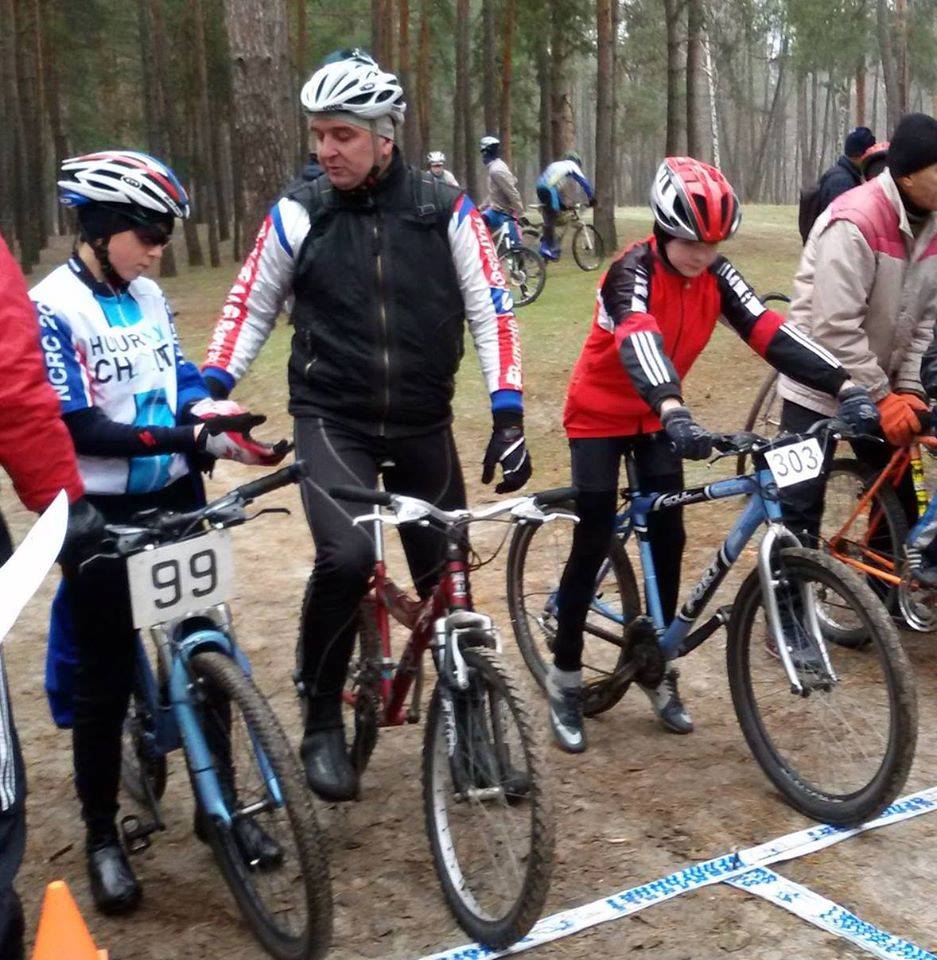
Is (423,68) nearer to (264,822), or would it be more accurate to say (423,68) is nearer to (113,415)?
(113,415)

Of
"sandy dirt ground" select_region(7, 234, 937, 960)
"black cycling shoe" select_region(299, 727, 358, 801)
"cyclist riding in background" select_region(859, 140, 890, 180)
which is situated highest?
"cyclist riding in background" select_region(859, 140, 890, 180)

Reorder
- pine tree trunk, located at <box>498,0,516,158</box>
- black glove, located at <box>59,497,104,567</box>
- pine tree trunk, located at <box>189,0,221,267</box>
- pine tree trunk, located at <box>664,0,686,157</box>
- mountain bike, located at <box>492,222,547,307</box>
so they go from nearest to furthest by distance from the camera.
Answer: black glove, located at <box>59,497,104,567</box>
mountain bike, located at <box>492,222,547,307</box>
pine tree trunk, located at <box>664,0,686,157</box>
pine tree trunk, located at <box>189,0,221,267</box>
pine tree trunk, located at <box>498,0,516,158</box>

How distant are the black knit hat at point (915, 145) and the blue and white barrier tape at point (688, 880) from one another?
2.38m

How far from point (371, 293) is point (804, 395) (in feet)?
7.06

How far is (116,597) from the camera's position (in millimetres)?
3729

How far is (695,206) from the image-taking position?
420 centimetres

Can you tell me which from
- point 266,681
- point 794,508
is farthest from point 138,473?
point 794,508

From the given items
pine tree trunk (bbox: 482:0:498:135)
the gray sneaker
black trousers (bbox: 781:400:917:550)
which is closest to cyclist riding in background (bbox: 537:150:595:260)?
pine tree trunk (bbox: 482:0:498:135)

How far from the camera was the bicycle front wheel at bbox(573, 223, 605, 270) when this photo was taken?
20797mm

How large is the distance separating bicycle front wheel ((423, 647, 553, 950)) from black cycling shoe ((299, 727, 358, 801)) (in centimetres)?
52

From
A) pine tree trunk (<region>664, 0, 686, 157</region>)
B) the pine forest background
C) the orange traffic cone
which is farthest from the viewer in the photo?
pine tree trunk (<region>664, 0, 686, 157</region>)

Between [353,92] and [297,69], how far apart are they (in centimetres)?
3391

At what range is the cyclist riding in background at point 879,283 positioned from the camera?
5.13 m

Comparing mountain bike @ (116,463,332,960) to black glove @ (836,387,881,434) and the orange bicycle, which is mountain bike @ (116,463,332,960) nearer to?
black glove @ (836,387,881,434)
